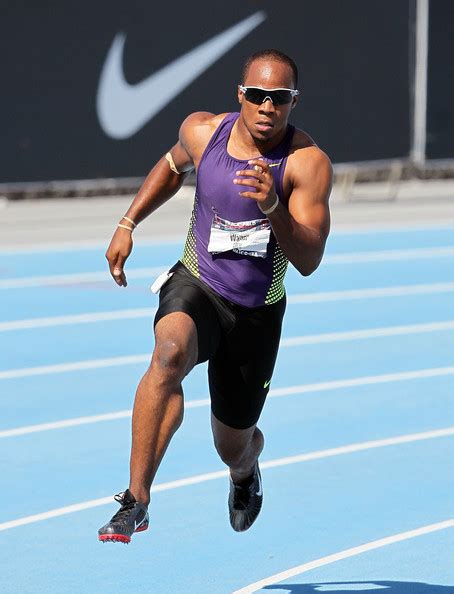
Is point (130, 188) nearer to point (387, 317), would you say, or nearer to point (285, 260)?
point (387, 317)

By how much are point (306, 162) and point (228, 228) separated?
415mm

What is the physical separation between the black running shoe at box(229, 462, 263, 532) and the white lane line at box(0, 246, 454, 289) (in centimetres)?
767

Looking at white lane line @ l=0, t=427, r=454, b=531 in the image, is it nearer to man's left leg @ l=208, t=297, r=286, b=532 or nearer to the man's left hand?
man's left leg @ l=208, t=297, r=286, b=532

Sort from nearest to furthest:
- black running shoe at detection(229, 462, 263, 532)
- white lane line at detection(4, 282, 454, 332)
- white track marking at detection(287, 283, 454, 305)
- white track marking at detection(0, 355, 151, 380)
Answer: black running shoe at detection(229, 462, 263, 532)
white track marking at detection(0, 355, 151, 380)
white lane line at detection(4, 282, 454, 332)
white track marking at detection(287, 283, 454, 305)

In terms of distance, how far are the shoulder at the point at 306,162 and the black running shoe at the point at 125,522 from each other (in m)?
1.41

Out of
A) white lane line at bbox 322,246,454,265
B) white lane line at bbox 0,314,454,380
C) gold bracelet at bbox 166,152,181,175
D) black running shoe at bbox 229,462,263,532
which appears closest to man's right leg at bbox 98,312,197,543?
gold bracelet at bbox 166,152,181,175

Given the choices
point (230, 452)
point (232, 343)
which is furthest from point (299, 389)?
point (232, 343)

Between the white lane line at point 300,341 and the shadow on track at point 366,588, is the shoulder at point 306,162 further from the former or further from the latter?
the white lane line at point 300,341

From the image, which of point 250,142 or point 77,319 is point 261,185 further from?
point 77,319

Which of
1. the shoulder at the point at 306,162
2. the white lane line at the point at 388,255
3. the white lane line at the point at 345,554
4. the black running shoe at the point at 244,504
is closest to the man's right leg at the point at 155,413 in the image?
the shoulder at the point at 306,162

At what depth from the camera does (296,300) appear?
41.8ft

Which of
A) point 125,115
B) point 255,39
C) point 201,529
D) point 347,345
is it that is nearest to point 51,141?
point 125,115

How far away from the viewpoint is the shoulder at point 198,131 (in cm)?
544

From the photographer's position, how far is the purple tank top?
5.16m
